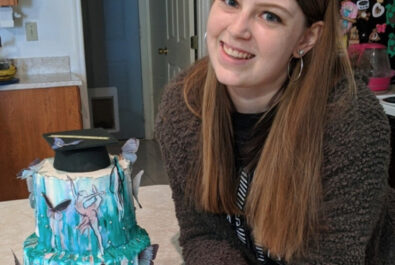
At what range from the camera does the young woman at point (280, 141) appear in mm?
924

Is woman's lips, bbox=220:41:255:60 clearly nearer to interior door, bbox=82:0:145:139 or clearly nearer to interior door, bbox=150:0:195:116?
interior door, bbox=150:0:195:116

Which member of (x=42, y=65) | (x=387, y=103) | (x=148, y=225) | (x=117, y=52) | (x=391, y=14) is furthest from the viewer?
(x=117, y=52)

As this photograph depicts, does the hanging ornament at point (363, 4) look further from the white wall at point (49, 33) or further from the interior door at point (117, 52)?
the interior door at point (117, 52)

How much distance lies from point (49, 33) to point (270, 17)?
2693 mm

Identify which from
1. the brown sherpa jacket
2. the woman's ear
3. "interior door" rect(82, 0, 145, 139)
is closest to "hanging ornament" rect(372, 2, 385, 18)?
the brown sherpa jacket

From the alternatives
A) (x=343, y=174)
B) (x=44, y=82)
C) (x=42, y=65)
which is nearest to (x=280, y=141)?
(x=343, y=174)

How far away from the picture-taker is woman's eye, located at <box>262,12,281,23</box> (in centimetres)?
89

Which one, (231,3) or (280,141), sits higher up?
(231,3)

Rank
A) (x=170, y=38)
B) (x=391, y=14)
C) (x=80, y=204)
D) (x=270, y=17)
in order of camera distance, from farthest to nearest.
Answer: (x=170, y=38) < (x=391, y=14) < (x=270, y=17) < (x=80, y=204)

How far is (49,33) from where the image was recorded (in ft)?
10.7

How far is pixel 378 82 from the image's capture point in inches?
93.0

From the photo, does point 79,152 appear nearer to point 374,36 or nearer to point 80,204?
point 80,204

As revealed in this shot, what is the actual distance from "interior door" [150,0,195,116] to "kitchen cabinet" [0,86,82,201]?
736 mm

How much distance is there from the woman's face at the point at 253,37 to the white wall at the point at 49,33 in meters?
2.54
